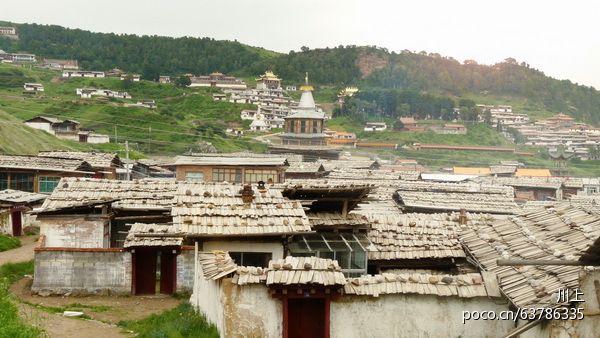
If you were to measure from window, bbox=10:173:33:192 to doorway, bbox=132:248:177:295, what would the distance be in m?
18.7

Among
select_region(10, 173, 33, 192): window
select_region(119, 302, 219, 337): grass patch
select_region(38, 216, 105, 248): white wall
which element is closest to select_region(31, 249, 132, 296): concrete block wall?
select_region(38, 216, 105, 248): white wall

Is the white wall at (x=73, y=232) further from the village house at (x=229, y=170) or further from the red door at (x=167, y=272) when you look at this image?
Answer: the village house at (x=229, y=170)

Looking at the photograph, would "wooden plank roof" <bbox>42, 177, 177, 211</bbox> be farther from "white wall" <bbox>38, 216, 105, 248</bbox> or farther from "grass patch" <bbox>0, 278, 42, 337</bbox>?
"grass patch" <bbox>0, 278, 42, 337</bbox>

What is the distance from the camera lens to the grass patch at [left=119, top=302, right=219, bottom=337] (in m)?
13.0

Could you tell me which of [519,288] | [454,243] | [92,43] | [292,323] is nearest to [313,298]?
[292,323]

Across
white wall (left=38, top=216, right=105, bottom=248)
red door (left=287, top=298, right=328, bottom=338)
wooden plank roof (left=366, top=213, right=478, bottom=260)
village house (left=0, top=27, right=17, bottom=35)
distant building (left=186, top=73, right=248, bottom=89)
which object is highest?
village house (left=0, top=27, right=17, bottom=35)

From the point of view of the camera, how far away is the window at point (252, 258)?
1471 centimetres

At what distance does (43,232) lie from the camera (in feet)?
68.4

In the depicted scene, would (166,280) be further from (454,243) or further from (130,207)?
(454,243)

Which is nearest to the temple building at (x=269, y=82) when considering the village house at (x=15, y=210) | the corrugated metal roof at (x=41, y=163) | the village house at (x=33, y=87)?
the village house at (x=33, y=87)

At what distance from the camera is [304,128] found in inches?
2489

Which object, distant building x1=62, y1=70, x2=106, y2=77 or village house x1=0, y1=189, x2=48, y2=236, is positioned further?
distant building x1=62, y1=70, x2=106, y2=77

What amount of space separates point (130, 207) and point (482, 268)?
13.4m

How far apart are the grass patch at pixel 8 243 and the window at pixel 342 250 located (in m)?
15.9
